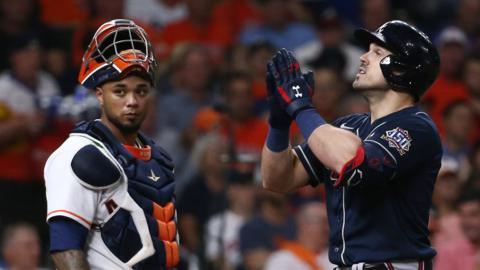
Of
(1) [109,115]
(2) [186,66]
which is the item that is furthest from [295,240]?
(1) [109,115]

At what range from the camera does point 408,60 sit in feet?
13.7

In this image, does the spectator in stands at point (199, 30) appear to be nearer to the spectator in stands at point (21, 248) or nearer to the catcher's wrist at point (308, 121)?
the spectator in stands at point (21, 248)

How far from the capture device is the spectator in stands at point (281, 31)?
8.56 metres

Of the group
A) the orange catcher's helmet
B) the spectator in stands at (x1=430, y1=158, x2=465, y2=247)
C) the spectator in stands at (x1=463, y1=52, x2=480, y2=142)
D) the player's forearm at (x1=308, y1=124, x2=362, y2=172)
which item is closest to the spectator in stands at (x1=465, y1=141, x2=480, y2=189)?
the spectator in stands at (x1=430, y1=158, x2=465, y2=247)

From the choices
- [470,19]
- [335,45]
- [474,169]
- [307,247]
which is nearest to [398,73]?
[307,247]

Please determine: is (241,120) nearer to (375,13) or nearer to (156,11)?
(156,11)

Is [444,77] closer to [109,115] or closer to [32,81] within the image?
[32,81]

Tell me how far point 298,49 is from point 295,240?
1949 millimetres

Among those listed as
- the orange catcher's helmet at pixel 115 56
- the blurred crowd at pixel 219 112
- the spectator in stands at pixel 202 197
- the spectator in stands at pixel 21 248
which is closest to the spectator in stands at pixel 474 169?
the blurred crowd at pixel 219 112

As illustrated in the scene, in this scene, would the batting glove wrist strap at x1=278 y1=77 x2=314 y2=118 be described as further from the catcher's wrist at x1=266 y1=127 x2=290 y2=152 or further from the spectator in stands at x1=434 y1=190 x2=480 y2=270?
the spectator in stands at x1=434 y1=190 x2=480 y2=270

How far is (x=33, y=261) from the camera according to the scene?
269 inches

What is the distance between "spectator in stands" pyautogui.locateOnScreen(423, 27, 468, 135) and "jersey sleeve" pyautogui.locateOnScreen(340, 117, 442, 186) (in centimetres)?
444

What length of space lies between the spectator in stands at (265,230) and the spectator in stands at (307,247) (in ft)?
0.20

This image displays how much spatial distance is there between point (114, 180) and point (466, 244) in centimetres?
418
